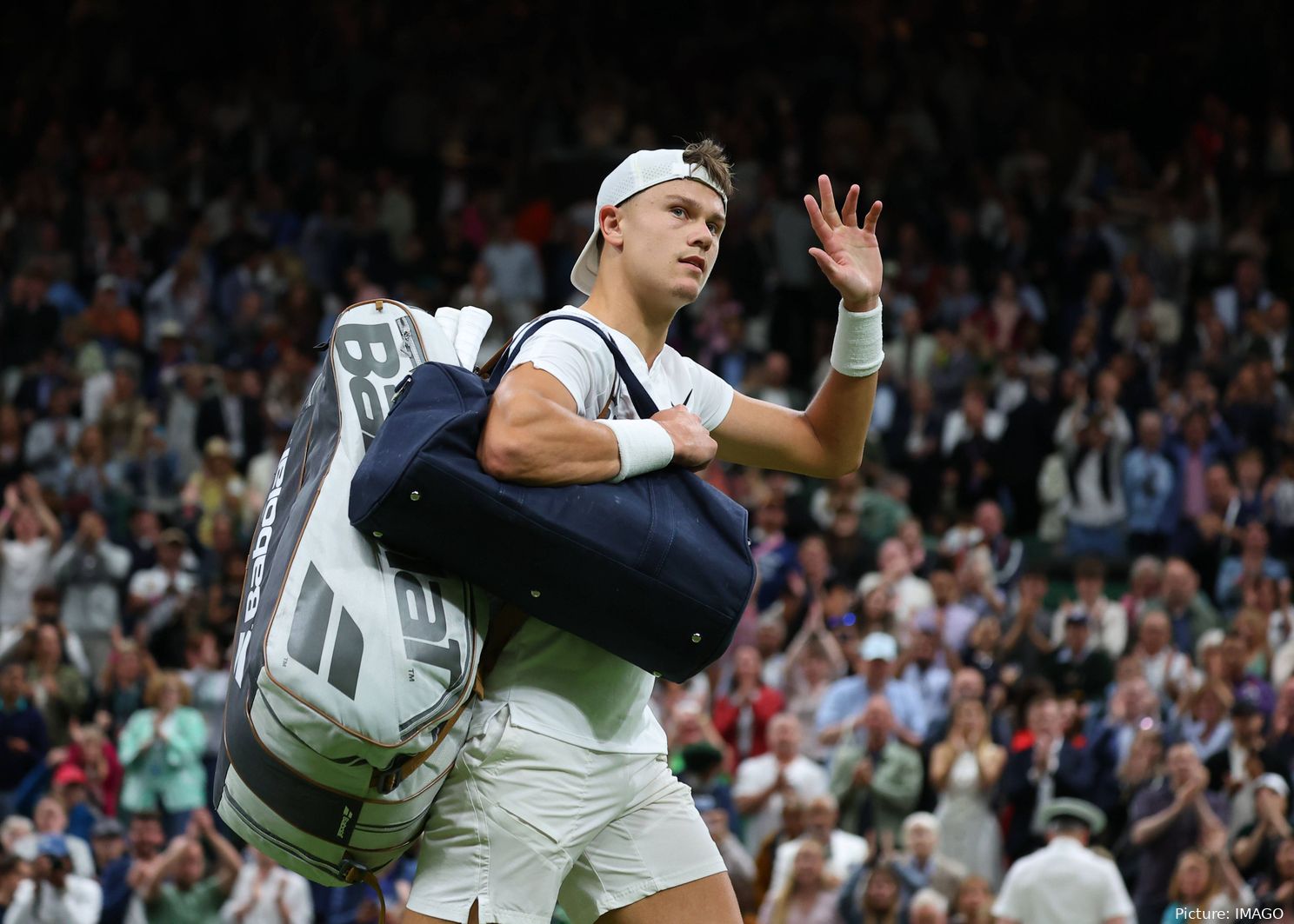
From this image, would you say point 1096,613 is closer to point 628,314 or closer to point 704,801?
point 704,801

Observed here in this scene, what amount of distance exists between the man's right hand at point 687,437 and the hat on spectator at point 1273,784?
691 centimetres

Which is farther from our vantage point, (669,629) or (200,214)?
(200,214)

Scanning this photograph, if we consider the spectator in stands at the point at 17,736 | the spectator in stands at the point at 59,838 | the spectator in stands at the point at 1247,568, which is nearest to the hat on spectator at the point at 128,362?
the spectator in stands at the point at 17,736

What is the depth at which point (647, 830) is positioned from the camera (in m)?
3.89

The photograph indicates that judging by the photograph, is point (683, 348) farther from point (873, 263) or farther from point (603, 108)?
point (873, 263)

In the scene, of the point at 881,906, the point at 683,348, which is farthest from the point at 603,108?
the point at 881,906

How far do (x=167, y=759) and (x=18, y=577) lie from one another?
2945 mm

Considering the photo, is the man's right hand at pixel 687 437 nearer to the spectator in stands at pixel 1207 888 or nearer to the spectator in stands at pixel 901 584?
the spectator in stands at pixel 1207 888

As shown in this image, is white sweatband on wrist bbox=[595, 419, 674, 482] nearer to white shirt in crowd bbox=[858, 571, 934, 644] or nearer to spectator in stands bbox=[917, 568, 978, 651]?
spectator in stands bbox=[917, 568, 978, 651]

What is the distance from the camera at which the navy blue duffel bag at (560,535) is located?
3480 mm

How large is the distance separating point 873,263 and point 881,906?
610 cm

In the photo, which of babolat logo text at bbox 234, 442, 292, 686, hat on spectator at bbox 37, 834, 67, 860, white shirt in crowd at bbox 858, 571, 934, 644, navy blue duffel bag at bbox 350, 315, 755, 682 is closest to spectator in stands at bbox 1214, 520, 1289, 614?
white shirt in crowd at bbox 858, 571, 934, 644

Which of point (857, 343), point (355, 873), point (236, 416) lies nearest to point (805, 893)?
point (857, 343)

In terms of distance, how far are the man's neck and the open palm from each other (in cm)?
39
